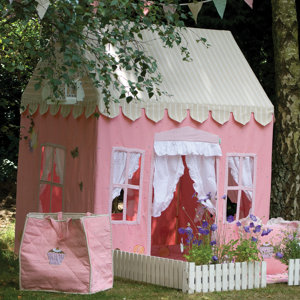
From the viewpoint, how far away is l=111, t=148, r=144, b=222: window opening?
29.6 ft

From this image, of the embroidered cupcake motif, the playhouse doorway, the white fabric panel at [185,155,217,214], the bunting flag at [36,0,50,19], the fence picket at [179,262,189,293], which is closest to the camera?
the bunting flag at [36,0,50,19]

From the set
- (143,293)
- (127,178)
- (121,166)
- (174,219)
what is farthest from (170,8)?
(174,219)

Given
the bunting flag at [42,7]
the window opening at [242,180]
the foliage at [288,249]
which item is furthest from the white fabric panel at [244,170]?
the bunting flag at [42,7]

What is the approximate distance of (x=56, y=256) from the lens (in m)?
7.59

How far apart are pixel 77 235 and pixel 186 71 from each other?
3153mm

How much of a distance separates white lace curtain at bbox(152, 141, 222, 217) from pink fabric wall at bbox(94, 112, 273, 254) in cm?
12

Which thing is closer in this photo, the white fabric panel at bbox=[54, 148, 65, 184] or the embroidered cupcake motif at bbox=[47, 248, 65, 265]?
the embroidered cupcake motif at bbox=[47, 248, 65, 265]

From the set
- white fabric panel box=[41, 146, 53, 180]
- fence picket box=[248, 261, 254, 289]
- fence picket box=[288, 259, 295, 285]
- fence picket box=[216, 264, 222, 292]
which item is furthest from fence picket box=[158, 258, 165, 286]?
white fabric panel box=[41, 146, 53, 180]

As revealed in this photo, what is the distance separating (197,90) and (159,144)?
37.9 inches

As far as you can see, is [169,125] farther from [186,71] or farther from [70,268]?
[70,268]

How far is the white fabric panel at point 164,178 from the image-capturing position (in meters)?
9.23

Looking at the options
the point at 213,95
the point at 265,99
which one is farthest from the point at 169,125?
the point at 265,99

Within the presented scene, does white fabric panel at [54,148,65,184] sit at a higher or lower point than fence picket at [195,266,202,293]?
higher

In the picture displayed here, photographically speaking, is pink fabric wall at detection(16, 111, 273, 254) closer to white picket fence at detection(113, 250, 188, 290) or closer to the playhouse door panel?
the playhouse door panel
